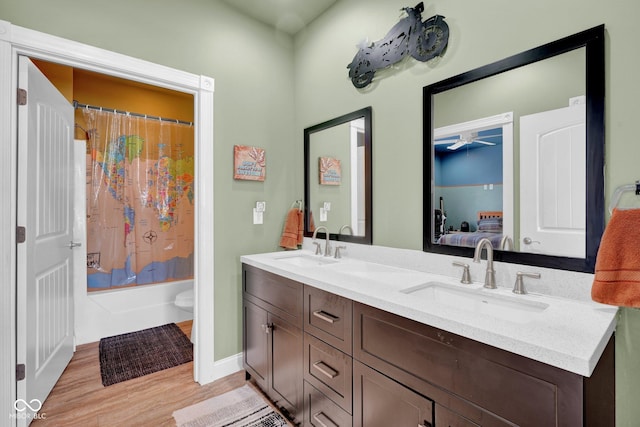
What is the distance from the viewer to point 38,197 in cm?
178

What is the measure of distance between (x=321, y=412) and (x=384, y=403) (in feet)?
1.53

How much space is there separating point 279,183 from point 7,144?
1602 millimetres

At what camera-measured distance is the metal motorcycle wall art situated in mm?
1580

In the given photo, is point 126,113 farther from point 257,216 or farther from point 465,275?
point 465,275

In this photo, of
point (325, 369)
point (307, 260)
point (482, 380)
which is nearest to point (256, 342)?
point (307, 260)

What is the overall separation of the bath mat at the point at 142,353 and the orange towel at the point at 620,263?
265 centimetres

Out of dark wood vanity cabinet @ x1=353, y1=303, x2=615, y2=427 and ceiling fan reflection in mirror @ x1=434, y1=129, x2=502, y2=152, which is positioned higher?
ceiling fan reflection in mirror @ x1=434, y1=129, x2=502, y2=152

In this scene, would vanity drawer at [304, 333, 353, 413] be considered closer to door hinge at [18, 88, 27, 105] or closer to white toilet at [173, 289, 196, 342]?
white toilet at [173, 289, 196, 342]

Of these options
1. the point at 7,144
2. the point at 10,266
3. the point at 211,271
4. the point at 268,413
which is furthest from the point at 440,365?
the point at 7,144

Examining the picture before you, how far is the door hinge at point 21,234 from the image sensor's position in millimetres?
1584

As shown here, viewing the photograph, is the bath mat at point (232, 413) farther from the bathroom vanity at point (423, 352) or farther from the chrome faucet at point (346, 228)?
the chrome faucet at point (346, 228)

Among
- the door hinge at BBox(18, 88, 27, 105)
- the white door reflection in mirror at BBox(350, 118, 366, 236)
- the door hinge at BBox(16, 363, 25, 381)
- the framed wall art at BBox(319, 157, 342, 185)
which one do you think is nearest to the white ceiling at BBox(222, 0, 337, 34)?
the white door reflection in mirror at BBox(350, 118, 366, 236)

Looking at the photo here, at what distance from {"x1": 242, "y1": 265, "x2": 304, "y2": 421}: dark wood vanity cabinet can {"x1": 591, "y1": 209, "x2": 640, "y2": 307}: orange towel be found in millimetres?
1200

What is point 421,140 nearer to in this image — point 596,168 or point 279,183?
point 596,168
